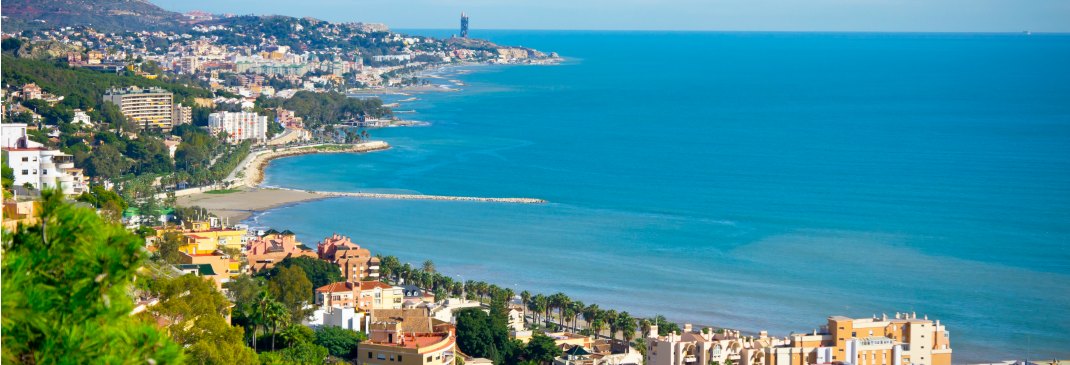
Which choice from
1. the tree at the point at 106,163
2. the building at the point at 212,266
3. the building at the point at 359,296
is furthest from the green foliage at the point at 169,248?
the tree at the point at 106,163

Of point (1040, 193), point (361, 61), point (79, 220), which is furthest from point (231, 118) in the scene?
point (361, 61)

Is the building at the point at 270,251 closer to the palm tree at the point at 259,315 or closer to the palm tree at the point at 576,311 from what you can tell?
the palm tree at the point at 576,311

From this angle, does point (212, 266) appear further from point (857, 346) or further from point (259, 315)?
point (857, 346)

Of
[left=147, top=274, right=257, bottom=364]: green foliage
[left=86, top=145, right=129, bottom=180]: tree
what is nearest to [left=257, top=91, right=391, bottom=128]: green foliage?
[left=86, top=145, right=129, bottom=180]: tree

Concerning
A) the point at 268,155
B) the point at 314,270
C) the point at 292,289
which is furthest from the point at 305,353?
the point at 268,155

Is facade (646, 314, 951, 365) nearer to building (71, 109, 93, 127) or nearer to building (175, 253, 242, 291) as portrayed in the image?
building (175, 253, 242, 291)

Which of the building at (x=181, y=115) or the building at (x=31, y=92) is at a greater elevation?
the building at (x=31, y=92)
